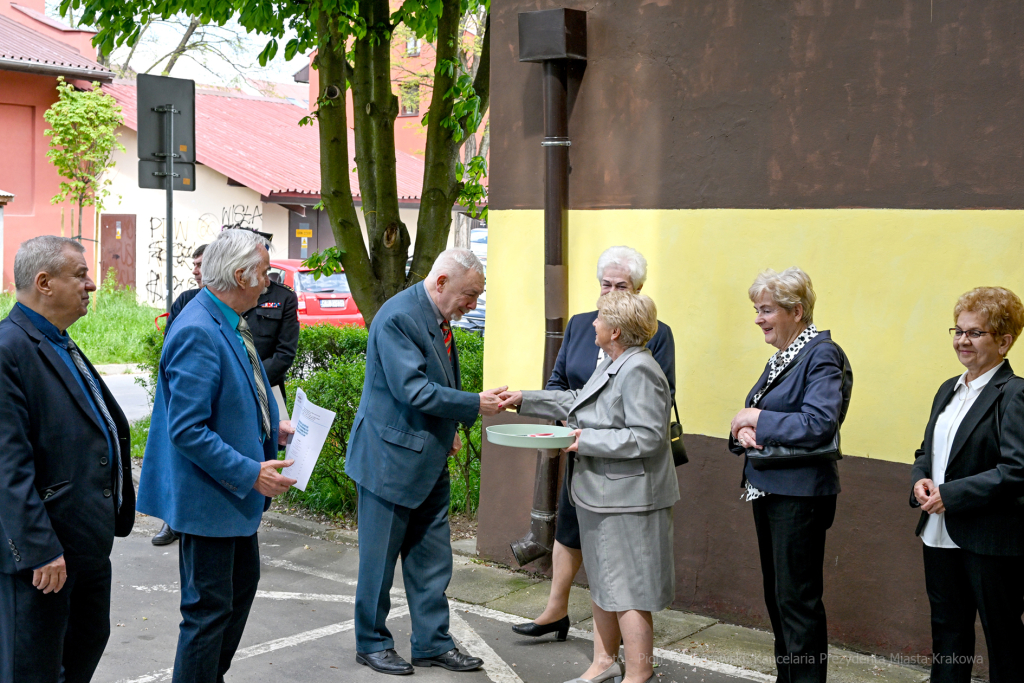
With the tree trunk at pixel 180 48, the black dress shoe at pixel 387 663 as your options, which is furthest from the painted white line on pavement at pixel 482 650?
the tree trunk at pixel 180 48

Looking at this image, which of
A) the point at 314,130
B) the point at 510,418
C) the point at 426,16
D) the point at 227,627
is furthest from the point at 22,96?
the point at 227,627

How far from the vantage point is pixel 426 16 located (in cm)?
865

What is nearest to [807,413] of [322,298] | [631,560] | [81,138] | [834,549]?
[631,560]

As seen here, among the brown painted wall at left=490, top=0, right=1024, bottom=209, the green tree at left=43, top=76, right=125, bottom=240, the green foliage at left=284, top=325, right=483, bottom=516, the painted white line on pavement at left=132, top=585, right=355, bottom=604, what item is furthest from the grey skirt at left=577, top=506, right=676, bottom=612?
the green tree at left=43, top=76, right=125, bottom=240

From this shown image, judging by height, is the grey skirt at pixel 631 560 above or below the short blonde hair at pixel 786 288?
below

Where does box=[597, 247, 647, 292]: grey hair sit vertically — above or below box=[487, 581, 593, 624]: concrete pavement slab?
above

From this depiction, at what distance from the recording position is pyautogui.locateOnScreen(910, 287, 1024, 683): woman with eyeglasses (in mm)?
3736

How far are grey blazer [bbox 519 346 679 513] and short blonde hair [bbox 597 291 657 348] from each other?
0.06m

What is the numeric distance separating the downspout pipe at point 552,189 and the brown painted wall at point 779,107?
0.13 meters

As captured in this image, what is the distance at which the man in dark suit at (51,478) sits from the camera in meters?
3.32

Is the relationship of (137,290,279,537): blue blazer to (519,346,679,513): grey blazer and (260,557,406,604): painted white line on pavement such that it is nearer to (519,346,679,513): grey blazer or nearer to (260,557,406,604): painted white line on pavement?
(519,346,679,513): grey blazer

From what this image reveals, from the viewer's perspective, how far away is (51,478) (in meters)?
3.47

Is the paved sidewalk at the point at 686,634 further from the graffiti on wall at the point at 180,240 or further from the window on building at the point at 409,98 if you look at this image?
the window on building at the point at 409,98

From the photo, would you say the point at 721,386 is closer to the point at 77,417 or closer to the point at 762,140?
the point at 762,140
